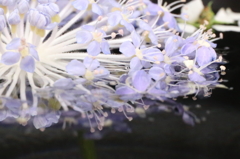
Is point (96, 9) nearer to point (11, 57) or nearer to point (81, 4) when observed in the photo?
point (81, 4)

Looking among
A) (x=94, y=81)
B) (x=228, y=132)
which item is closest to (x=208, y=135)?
(x=228, y=132)

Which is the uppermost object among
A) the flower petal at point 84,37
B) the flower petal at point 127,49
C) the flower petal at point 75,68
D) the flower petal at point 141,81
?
the flower petal at point 84,37

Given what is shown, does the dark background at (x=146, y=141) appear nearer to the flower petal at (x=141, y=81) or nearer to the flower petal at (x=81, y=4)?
the flower petal at (x=141, y=81)

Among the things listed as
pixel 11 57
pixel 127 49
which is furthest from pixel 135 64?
pixel 11 57

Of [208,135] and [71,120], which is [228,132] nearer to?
[208,135]

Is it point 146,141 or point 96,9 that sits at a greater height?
point 96,9

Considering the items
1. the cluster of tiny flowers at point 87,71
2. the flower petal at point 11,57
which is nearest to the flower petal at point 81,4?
the cluster of tiny flowers at point 87,71
